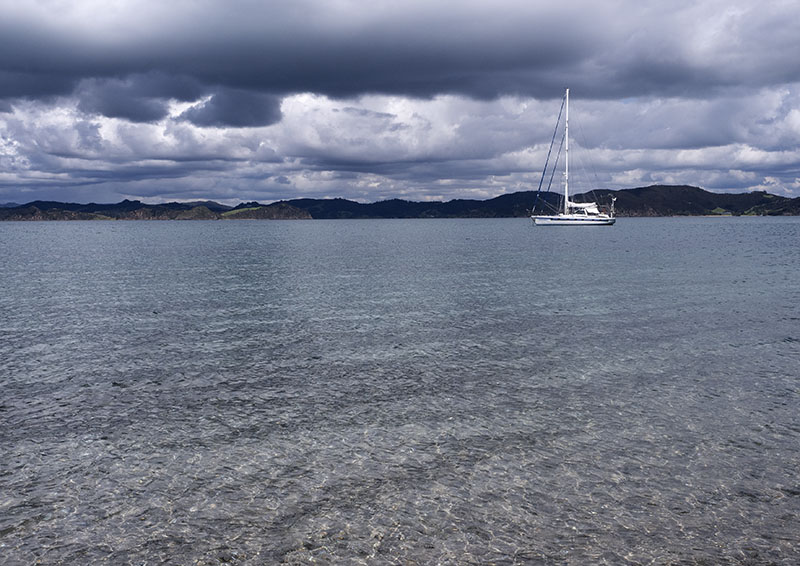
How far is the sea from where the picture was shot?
41.6ft

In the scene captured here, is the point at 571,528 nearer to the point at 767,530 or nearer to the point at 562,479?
the point at 562,479

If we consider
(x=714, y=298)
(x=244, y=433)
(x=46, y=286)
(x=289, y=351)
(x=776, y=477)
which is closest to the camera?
(x=776, y=477)

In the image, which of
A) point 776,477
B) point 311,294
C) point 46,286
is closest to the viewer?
point 776,477

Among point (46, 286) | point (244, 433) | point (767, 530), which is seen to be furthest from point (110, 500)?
point (46, 286)

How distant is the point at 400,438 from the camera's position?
18391mm

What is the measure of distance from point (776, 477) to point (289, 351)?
22.7m

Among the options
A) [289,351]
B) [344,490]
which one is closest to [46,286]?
[289,351]

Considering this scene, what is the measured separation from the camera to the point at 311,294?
175ft

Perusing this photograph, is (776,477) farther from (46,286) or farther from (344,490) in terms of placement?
Answer: (46,286)

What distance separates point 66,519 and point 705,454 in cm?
1779

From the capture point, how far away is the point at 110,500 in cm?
1434

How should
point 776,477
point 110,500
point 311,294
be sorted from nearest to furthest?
point 110,500, point 776,477, point 311,294

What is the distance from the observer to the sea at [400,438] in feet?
41.6

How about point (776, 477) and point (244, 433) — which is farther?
point (244, 433)
